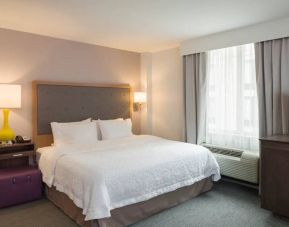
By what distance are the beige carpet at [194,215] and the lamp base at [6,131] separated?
36.1 inches

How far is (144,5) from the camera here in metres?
2.70

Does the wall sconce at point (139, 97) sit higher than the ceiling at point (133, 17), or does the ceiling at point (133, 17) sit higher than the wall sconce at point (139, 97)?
the ceiling at point (133, 17)

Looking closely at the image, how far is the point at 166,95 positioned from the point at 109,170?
2.66 m

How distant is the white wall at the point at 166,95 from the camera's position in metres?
4.62

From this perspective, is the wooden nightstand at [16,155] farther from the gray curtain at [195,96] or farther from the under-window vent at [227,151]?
→ the under-window vent at [227,151]

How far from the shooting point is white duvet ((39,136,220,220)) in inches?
92.7

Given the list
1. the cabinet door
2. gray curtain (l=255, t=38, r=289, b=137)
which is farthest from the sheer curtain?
the cabinet door

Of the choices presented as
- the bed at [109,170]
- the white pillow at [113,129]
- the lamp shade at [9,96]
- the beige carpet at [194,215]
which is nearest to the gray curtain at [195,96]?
the bed at [109,170]

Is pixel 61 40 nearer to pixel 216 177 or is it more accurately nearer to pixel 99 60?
pixel 99 60

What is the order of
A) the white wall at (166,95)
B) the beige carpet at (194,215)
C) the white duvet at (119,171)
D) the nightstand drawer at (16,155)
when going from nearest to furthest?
the white duvet at (119,171) < the beige carpet at (194,215) < the nightstand drawer at (16,155) < the white wall at (166,95)

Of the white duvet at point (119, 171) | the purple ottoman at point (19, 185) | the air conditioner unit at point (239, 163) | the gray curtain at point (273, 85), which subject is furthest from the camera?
the air conditioner unit at point (239, 163)

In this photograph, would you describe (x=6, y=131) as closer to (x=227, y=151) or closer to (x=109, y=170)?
(x=109, y=170)

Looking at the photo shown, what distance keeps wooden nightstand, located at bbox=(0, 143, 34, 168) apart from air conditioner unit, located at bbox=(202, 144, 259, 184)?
9.26 feet

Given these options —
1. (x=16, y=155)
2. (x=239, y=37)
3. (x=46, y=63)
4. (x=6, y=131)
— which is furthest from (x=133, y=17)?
(x=16, y=155)
